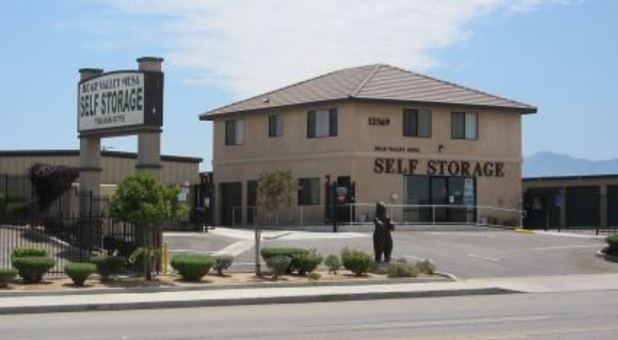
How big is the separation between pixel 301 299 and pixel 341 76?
27291 mm

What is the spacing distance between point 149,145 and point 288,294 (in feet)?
23.2

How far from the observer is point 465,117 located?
45375 mm

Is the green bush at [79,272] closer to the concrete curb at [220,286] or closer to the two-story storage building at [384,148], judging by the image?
the concrete curb at [220,286]

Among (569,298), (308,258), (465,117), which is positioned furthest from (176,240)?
(465,117)

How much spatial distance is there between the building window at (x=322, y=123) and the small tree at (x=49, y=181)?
12724mm

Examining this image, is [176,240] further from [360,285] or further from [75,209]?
[360,285]

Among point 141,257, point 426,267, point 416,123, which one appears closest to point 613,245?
point 426,267

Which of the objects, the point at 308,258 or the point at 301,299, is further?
the point at 308,258

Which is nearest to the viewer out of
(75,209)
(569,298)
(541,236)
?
(569,298)

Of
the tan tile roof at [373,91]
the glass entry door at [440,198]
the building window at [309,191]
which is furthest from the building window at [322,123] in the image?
the glass entry door at [440,198]

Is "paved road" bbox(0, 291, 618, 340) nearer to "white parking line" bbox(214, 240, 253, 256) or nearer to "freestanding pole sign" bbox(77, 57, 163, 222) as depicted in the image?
"freestanding pole sign" bbox(77, 57, 163, 222)

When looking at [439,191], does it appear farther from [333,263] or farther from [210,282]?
[210,282]

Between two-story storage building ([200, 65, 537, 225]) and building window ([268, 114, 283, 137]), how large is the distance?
0.05 metres

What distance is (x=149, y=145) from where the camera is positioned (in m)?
27.0
